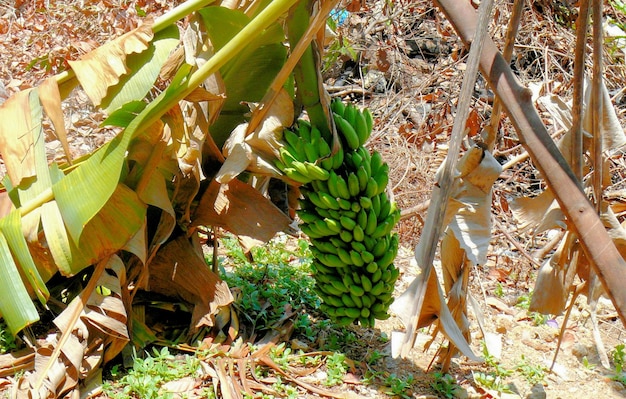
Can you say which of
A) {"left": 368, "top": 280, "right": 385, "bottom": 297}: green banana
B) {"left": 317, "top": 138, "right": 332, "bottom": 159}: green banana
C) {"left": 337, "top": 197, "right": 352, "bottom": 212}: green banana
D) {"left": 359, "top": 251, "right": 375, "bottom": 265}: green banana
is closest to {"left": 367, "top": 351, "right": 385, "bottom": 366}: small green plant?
{"left": 368, "top": 280, "right": 385, "bottom": 297}: green banana

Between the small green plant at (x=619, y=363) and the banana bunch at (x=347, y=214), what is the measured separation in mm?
842

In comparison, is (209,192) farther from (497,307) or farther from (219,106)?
(497,307)

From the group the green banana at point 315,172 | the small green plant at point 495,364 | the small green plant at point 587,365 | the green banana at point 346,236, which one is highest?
the green banana at point 315,172

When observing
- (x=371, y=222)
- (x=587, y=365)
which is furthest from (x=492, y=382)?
(x=371, y=222)

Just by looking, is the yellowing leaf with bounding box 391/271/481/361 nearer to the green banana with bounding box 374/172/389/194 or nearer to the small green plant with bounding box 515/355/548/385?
the green banana with bounding box 374/172/389/194

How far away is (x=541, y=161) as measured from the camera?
117cm

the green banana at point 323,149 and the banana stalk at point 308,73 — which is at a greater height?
the banana stalk at point 308,73

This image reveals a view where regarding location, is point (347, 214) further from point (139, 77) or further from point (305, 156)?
point (139, 77)

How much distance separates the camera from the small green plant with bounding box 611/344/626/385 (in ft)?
6.56

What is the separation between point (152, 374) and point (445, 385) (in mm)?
795

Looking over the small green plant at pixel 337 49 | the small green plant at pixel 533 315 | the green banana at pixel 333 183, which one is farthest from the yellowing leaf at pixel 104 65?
the small green plant at pixel 337 49

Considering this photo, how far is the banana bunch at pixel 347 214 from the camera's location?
159cm

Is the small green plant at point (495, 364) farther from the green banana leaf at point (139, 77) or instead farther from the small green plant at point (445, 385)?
the green banana leaf at point (139, 77)

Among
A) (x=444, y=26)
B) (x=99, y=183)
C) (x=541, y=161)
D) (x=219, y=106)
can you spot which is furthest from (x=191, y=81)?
(x=444, y=26)
